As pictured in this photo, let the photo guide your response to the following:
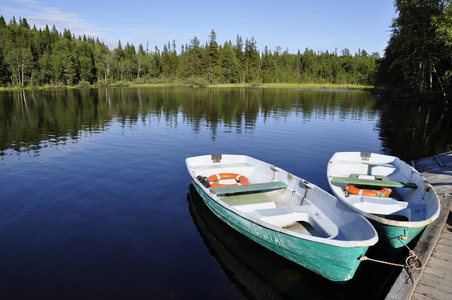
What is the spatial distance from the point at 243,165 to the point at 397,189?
22.3ft

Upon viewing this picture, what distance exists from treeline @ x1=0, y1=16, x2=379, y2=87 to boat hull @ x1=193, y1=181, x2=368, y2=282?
114312 mm

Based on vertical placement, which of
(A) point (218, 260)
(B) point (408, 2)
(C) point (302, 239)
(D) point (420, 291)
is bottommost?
(A) point (218, 260)

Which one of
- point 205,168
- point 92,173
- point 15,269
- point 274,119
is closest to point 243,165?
point 205,168

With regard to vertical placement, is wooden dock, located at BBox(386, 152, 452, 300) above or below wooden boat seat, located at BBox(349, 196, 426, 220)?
below

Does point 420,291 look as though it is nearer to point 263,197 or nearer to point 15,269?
point 263,197

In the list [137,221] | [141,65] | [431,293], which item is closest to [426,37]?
[431,293]

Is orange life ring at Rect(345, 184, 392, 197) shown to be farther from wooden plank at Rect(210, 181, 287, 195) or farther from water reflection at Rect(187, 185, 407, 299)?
wooden plank at Rect(210, 181, 287, 195)

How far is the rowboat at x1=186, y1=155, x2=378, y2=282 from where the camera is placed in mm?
7066

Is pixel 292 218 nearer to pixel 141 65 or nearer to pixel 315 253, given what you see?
pixel 315 253

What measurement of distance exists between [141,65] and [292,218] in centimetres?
13628

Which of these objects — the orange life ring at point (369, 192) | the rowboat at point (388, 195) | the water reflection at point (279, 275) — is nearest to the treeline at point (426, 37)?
the rowboat at point (388, 195)

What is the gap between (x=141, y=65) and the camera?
435 feet

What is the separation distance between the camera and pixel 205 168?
14031 millimetres

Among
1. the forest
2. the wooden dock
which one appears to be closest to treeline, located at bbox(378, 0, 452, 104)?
the forest
